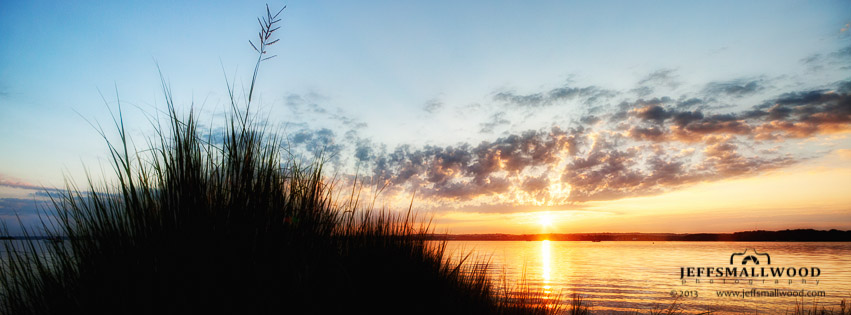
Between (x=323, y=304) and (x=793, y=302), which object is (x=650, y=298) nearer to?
(x=793, y=302)

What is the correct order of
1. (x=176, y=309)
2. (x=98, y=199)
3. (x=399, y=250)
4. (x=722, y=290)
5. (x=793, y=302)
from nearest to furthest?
(x=176, y=309) → (x=98, y=199) → (x=399, y=250) → (x=793, y=302) → (x=722, y=290)

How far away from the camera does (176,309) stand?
2184mm

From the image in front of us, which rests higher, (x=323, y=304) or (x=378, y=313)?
(x=323, y=304)

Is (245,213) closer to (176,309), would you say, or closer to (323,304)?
(176,309)

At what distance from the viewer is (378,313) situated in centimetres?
347

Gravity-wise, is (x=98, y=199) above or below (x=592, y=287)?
above

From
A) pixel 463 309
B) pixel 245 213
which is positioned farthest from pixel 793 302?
pixel 245 213

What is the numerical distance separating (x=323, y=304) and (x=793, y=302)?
19.3m

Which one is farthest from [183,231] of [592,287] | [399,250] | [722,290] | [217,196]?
[722,290]

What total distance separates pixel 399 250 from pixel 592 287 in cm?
1753

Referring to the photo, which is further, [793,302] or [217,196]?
[793,302]

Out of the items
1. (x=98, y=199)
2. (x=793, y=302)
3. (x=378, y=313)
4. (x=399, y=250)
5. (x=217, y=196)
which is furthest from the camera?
(x=793, y=302)

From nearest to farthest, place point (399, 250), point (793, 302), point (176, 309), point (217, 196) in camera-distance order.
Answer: point (176, 309) < point (217, 196) < point (399, 250) < point (793, 302)

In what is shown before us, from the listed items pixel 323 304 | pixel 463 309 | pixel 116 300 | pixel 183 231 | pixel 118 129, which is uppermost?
pixel 118 129
